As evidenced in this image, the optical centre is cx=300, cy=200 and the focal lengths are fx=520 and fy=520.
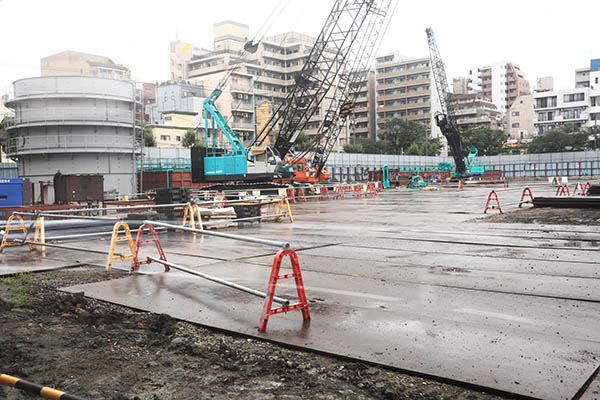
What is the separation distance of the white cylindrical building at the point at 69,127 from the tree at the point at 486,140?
251 feet

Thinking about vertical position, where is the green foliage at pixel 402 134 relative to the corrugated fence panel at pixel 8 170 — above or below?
above

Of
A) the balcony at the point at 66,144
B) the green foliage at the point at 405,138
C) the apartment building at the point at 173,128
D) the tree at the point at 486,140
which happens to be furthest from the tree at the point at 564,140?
the balcony at the point at 66,144

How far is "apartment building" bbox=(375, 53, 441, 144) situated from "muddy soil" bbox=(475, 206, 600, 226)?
102 m

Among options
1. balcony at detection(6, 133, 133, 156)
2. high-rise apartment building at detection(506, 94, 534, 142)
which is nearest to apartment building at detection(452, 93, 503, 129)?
high-rise apartment building at detection(506, 94, 534, 142)

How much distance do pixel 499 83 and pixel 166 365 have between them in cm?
17100

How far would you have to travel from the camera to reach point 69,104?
43.6 m

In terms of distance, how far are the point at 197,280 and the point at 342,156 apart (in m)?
69.3

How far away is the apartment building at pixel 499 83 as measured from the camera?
521 feet

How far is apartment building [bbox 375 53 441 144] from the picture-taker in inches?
4828

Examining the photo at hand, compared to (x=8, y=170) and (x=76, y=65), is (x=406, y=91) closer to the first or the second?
(x=76, y=65)

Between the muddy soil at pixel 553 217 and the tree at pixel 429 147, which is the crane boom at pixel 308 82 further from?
the tree at pixel 429 147

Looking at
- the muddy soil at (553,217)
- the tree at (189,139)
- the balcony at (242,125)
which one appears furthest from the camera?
the balcony at (242,125)

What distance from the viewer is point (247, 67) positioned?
11406cm

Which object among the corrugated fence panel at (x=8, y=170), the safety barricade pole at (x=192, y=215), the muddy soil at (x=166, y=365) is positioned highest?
the corrugated fence panel at (x=8, y=170)
